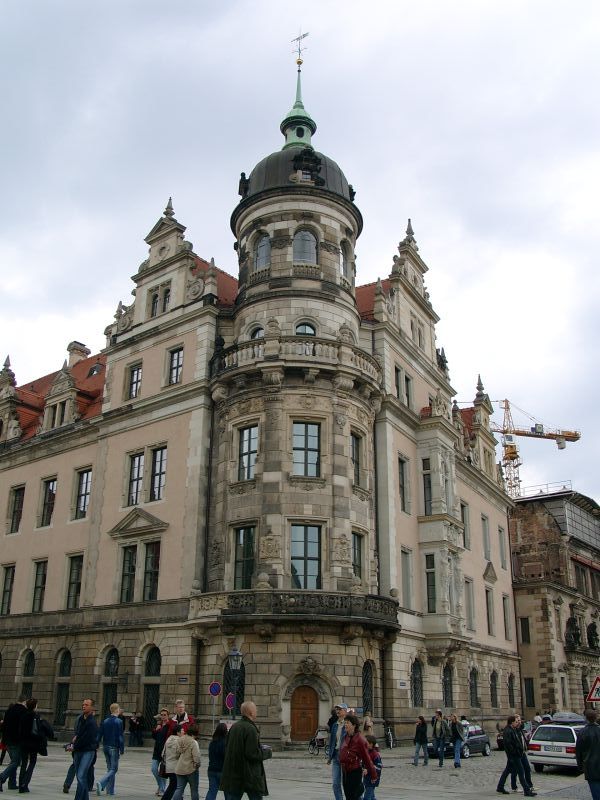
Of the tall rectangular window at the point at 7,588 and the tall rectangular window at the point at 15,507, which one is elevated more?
the tall rectangular window at the point at 15,507

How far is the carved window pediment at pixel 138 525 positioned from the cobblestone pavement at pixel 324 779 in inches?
360

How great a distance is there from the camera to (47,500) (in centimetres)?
4353

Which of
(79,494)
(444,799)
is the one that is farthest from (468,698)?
(444,799)

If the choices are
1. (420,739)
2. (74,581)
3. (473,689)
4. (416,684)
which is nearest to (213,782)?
(420,739)

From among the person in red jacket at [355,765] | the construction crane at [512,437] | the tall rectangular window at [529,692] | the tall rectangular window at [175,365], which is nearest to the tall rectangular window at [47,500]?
the tall rectangular window at [175,365]

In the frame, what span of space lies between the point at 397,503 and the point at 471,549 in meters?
11.6

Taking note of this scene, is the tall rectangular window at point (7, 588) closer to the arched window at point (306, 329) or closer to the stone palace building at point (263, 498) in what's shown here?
the stone palace building at point (263, 498)

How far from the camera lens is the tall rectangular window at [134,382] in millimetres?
39812

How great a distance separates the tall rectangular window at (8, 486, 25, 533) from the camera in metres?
45.0

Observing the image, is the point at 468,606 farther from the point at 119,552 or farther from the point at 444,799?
the point at 444,799

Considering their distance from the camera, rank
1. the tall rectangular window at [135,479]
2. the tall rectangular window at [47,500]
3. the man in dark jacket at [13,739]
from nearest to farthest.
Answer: the man in dark jacket at [13,739], the tall rectangular window at [135,479], the tall rectangular window at [47,500]

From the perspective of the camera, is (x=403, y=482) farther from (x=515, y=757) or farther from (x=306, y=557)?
(x=515, y=757)

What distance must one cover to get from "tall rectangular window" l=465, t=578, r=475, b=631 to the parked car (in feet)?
38.6

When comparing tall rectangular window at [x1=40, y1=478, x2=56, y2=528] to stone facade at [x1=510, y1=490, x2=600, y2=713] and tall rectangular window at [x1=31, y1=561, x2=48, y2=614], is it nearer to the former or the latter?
tall rectangular window at [x1=31, y1=561, x2=48, y2=614]
